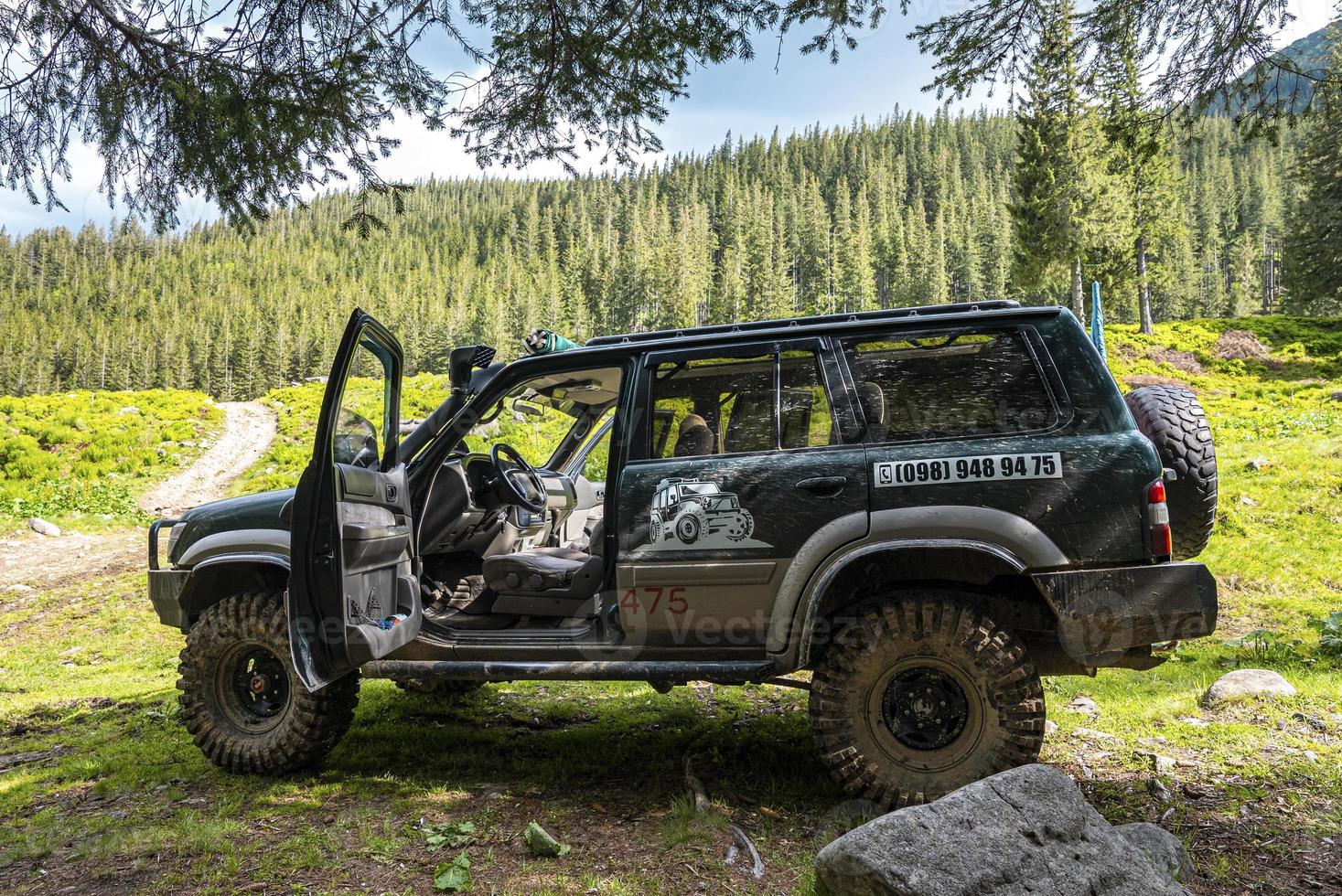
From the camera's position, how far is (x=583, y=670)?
376 centimetres

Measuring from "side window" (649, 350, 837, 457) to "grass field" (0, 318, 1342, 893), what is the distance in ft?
5.48

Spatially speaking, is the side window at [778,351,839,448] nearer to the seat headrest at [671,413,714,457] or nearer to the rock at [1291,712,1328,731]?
the seat headrest at [671,413,714,457]

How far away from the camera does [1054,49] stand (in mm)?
4934

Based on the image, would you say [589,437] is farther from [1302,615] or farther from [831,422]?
[1302,615]

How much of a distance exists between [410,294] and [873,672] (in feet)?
372

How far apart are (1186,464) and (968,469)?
45.8 inches

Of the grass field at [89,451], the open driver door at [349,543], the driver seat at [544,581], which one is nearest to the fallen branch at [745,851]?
the driver seat at [544,581]

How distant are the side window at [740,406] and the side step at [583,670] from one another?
994mm

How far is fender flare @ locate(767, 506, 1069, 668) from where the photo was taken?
3344mm

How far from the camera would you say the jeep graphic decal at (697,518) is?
3.64 m

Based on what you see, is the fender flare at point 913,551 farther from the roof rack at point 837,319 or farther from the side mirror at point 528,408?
the side mirror at point 528,408

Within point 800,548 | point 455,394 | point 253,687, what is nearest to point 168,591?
point 253,687

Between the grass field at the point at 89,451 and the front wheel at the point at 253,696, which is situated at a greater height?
the grass field at the point at 89,451

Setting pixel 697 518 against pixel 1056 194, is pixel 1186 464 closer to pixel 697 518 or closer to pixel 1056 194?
pixel 697 518
